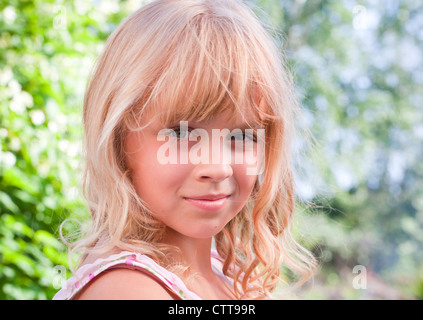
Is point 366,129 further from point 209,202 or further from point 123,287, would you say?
point 123,287

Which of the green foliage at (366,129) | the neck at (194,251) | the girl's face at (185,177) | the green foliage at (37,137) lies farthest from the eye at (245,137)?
the green foliage at (366,129)

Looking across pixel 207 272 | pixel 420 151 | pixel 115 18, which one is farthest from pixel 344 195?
pixel 207 272

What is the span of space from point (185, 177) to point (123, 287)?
6.5 inches

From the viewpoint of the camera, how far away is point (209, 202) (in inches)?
27.7

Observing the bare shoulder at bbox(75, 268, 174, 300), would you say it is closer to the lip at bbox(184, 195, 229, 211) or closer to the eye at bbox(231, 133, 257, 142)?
the lip at bbox(184, 195, 229, 211)

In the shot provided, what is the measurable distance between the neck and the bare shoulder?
114mm

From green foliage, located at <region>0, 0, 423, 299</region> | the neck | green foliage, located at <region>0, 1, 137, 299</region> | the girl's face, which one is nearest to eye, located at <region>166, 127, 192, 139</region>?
the girl's face

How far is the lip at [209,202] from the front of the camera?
0.70 meters

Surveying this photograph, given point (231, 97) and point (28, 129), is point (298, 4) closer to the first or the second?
point (28, 129)

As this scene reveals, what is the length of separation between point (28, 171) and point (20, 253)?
0.25 meters

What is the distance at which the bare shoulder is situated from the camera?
2.05 feet

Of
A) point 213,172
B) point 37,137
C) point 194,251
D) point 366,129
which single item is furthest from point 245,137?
point 366,129

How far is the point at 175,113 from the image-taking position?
68cm

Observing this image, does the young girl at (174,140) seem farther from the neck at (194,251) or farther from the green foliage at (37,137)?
the green foliage at (37,137)
